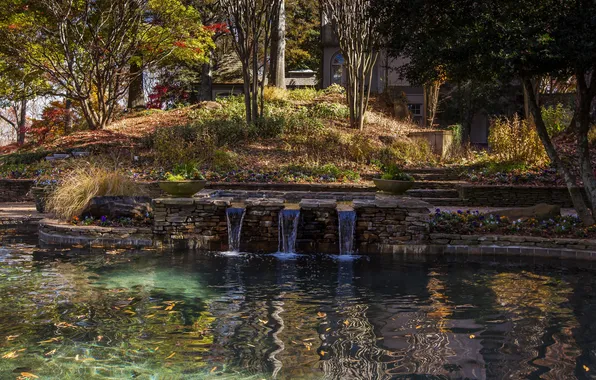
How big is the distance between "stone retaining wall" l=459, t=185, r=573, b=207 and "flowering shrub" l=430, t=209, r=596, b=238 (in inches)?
112

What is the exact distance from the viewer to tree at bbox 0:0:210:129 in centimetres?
1972

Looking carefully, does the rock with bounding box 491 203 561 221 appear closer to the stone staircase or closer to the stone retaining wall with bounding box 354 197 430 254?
the stone retaining wall with bounding box 354 197 430 254

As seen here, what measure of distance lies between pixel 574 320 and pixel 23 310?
5326 millimetres

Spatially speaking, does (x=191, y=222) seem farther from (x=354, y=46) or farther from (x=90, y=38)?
(x=90, y=38)

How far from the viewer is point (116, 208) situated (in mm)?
10555

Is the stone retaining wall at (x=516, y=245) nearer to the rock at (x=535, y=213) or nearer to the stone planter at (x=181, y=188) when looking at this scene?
the rock at (x=535, y=213)

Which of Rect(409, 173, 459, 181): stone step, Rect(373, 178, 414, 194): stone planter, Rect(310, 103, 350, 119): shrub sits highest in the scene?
Rect(310, 103, 350, 119): shrub

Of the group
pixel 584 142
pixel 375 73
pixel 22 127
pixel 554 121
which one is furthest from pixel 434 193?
pixel 22 127

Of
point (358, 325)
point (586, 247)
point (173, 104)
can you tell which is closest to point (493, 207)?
point (586, 247)

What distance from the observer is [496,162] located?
1559cm

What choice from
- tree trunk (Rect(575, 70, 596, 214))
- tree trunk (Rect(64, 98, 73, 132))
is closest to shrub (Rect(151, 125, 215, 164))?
tree trunk (Rect(64, 98, 73, 132))

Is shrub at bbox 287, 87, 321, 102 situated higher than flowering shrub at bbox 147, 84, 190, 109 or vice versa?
flowering shrub at bbox 147, 84, 190, 109

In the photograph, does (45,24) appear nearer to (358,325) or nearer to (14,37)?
(14,37)

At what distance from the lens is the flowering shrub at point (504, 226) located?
9539 mm
